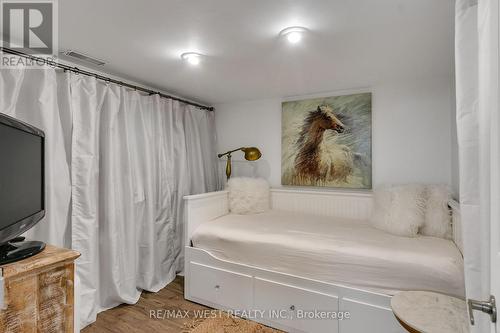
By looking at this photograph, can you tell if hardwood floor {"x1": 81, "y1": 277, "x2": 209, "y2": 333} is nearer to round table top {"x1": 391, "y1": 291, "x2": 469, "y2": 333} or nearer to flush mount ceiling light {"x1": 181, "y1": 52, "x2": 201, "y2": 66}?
round table top {"x1": 391, "y1": 291, "x2": 469, "y2": 333}

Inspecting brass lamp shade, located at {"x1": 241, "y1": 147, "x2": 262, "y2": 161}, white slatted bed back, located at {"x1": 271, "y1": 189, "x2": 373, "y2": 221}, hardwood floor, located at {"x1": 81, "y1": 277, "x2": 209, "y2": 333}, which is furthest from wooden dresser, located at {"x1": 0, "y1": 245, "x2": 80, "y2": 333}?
white slatted bed back, located at {"x1": 271, "y1": 189, "x2": 373, "y2": 221}

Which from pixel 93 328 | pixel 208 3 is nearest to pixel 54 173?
pixel 93 328

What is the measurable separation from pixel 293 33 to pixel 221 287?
85.5 inches

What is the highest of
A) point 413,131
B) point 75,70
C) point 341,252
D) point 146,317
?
point 75,70

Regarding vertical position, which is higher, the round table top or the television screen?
the television screen

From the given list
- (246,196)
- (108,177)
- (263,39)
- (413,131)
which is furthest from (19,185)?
(413,131)

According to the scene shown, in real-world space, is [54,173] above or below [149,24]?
below

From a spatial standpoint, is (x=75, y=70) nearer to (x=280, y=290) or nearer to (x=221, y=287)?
(x=221, y=287)

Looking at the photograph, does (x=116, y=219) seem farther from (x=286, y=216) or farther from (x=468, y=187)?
(x=468, y=187)

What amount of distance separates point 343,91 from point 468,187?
2306mm

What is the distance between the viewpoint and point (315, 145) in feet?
10.3

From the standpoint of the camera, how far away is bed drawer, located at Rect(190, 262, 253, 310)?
223 centimetres

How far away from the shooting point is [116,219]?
241 centimetres

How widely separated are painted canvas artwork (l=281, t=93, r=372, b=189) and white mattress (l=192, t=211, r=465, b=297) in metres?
0.62
